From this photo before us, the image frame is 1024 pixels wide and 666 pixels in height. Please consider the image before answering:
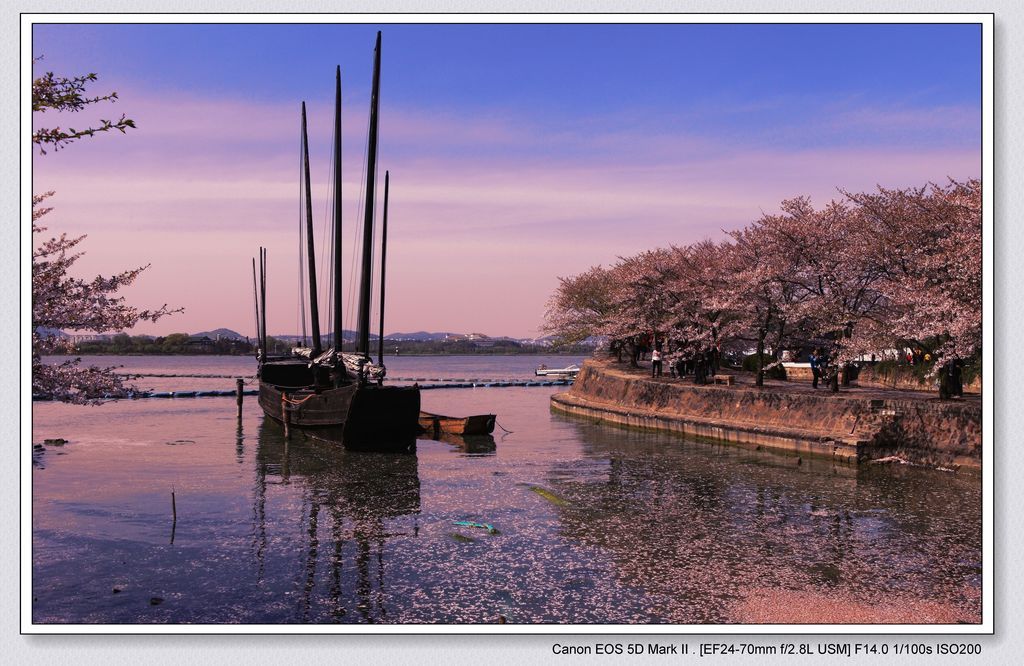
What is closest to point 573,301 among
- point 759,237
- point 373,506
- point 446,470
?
point 759,237

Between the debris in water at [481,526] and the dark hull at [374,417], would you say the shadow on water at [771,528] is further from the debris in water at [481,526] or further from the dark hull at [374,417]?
the dark hull at [374,417]

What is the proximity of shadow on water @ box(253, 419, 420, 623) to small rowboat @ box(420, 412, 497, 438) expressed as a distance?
6036mm

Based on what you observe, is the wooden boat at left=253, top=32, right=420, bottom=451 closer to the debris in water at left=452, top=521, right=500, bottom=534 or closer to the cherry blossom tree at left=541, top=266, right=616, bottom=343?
the debris in water at left=452, top=521, right=500, bottom=534

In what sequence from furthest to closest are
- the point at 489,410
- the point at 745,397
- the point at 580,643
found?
the point at 489,410 → the point at 745,397 → the point at 580,643

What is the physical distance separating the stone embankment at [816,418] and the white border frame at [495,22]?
57.0ft

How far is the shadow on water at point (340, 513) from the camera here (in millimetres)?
14227

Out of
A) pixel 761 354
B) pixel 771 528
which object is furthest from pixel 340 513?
pixel 761 354

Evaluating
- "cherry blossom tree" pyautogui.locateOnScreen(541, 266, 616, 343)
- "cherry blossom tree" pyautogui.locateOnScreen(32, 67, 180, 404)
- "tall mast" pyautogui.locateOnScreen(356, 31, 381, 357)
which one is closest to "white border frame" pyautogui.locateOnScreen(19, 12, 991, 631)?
"cherry blossom tree" pyautogui.locateOnScreen(32, 67, 180, 404)

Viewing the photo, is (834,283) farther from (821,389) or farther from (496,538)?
(496,538)

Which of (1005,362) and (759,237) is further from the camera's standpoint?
(759,237)

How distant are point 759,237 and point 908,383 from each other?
9438mm

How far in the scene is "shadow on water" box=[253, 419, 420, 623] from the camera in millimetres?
14227

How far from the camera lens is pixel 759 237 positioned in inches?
1672

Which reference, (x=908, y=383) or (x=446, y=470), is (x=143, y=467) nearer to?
(x=446, y=470)
